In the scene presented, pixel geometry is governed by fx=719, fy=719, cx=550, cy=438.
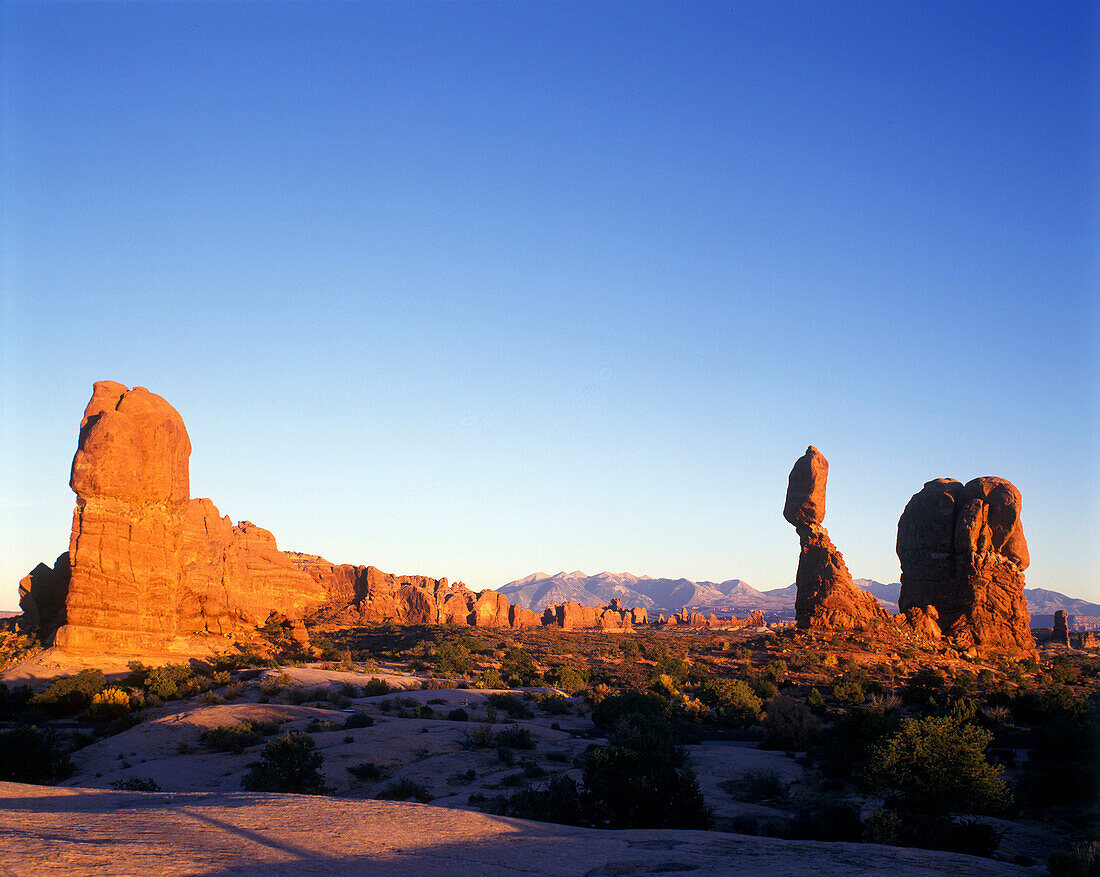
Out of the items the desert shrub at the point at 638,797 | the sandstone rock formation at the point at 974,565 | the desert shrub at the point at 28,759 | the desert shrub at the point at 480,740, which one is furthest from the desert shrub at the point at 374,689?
the sandstone rock formation at the point at 974,565

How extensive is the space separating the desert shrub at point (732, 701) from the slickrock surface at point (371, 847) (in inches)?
673

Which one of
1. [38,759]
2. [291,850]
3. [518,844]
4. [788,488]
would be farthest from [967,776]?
[788,488]

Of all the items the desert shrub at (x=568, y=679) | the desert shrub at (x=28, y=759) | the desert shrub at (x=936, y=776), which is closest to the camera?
the desert shrub at (x=936, y=776)

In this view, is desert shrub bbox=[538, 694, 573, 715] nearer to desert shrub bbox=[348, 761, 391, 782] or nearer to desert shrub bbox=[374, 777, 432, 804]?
desert shrub bbox=[348, 761, 391, 782]

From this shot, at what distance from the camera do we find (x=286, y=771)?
52.3ft

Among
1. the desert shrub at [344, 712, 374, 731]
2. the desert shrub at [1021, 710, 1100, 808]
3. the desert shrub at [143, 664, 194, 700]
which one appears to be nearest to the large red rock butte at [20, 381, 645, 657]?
the desert shrub at [143, 664, 194, 700]

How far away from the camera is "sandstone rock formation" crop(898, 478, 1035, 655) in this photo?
143 feet

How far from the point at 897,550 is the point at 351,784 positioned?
138 ft

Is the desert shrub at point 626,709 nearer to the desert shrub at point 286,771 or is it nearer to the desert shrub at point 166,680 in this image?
the desert shrub at point 286,771

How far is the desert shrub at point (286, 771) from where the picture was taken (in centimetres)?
1568

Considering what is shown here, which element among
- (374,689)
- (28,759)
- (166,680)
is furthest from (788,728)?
(166,680)

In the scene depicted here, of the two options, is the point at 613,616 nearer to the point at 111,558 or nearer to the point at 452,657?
the point at 452,657

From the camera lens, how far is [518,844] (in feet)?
31.7

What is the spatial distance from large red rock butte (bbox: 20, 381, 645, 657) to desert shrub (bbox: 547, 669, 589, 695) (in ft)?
65.7
